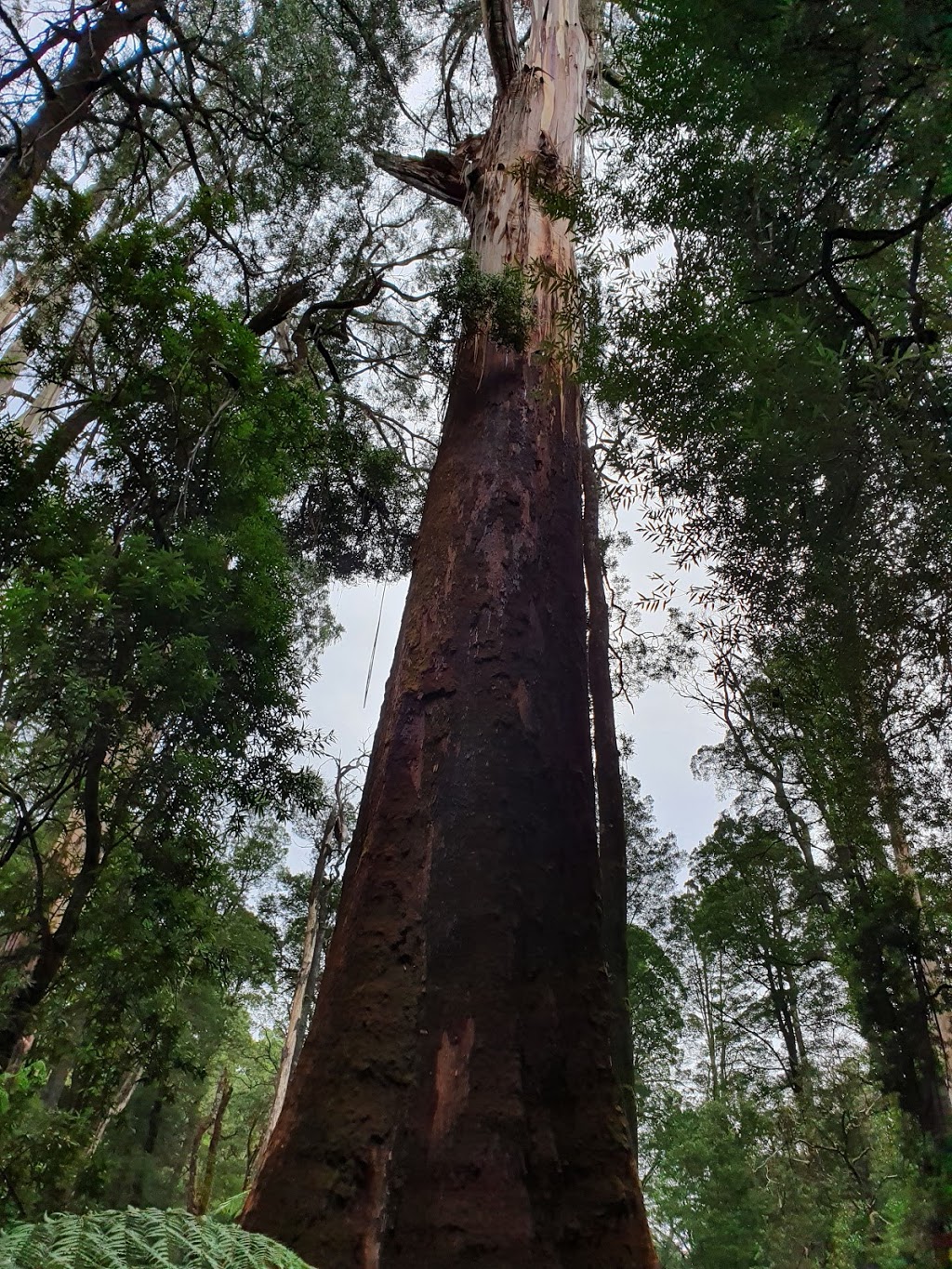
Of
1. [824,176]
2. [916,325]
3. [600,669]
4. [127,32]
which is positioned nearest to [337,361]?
[127,32]

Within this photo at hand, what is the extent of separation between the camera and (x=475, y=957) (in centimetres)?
151

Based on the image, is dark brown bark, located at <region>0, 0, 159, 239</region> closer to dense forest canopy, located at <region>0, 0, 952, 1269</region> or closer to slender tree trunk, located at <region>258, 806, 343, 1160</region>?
dense forest canopy, located at <region>0, 0, 952, 1269</region>

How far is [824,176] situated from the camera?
108 inches

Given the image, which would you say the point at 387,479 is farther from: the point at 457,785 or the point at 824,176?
the point at 457,785

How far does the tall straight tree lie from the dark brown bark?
140 inches

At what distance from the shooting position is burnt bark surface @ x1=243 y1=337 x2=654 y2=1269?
4.16ft

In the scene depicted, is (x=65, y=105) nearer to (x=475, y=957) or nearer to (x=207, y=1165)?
(x=475, y=957)

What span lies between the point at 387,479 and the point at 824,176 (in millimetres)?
4178

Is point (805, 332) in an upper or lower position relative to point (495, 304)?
lower

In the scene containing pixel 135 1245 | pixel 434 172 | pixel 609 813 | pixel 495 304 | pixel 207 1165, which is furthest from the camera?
pixel 207 1165

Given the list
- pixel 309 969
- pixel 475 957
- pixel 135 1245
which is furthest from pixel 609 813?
pixel 309 969

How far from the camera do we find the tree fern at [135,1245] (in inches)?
33.4

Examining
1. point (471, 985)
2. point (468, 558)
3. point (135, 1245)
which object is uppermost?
Answer: point (468, 558)

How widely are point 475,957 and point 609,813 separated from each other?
208 inches
